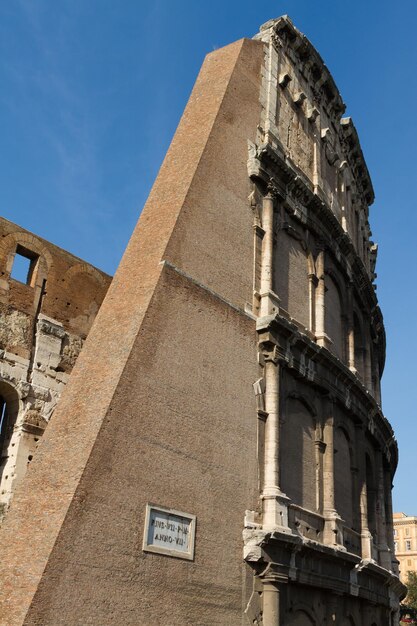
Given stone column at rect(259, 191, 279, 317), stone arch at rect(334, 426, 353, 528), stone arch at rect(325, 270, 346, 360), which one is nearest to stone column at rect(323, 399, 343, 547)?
stone arch at rect(334, 426, 353, 528)

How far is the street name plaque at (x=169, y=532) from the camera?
10.2m

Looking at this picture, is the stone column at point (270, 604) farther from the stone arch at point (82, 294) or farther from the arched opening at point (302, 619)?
the stone arch at point (82, 294)

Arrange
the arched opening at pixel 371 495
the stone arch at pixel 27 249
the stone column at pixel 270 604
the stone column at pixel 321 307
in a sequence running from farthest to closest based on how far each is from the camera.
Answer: the arched opening at pixel 371 495 < the stone column at pixel 321 307 < the stone arch at pixel 27 249 < the stone column at pixel 270 604

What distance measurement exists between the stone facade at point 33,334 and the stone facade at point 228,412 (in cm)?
241

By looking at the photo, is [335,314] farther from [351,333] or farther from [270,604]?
[270,604]

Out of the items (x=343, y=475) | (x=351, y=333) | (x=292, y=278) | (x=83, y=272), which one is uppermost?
(x=351, y=333)

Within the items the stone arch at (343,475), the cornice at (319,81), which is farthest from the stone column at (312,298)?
the cornice at (319,81)

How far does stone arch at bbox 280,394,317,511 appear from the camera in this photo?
13.9m

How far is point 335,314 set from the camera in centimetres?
1856

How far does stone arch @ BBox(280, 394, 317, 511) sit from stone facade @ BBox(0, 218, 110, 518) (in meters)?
4.35

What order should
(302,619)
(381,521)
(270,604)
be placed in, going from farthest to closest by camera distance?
(381,521) < (302,619) < (270,604)

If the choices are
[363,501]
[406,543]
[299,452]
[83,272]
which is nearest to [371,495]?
[363,501]

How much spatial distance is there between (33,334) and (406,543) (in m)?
61.2

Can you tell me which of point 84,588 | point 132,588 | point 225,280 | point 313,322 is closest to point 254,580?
point 132,588
